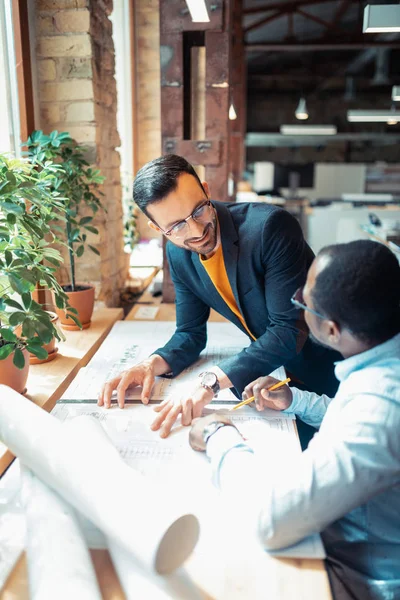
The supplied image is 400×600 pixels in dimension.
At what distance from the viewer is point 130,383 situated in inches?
66.8

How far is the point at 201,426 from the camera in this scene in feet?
4.49

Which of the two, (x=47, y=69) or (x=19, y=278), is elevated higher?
(x=47, y=69)

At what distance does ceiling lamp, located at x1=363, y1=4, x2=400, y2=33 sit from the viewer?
2.74 meters

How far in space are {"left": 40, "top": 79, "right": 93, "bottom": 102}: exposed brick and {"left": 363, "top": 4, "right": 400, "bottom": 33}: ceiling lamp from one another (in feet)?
4.85

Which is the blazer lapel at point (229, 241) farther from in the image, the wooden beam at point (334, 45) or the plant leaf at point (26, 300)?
the wooden beam at point (334, 45)

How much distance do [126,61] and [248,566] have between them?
4.41 meters

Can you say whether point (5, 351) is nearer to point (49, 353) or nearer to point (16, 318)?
point (16, 318)

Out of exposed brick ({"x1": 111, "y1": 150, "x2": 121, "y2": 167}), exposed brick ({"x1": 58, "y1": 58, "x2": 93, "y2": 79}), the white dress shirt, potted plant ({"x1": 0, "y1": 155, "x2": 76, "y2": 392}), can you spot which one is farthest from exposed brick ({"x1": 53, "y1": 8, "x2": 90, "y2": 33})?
the white dress shirt

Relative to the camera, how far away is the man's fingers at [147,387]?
1.65m

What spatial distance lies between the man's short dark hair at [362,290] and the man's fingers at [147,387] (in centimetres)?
72

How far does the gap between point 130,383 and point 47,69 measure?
5.80 feet

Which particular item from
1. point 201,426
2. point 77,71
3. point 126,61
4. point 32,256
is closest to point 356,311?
point 201,426

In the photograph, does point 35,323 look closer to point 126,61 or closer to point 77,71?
point 77,71

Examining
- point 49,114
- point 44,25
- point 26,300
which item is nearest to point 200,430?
point 26,300
